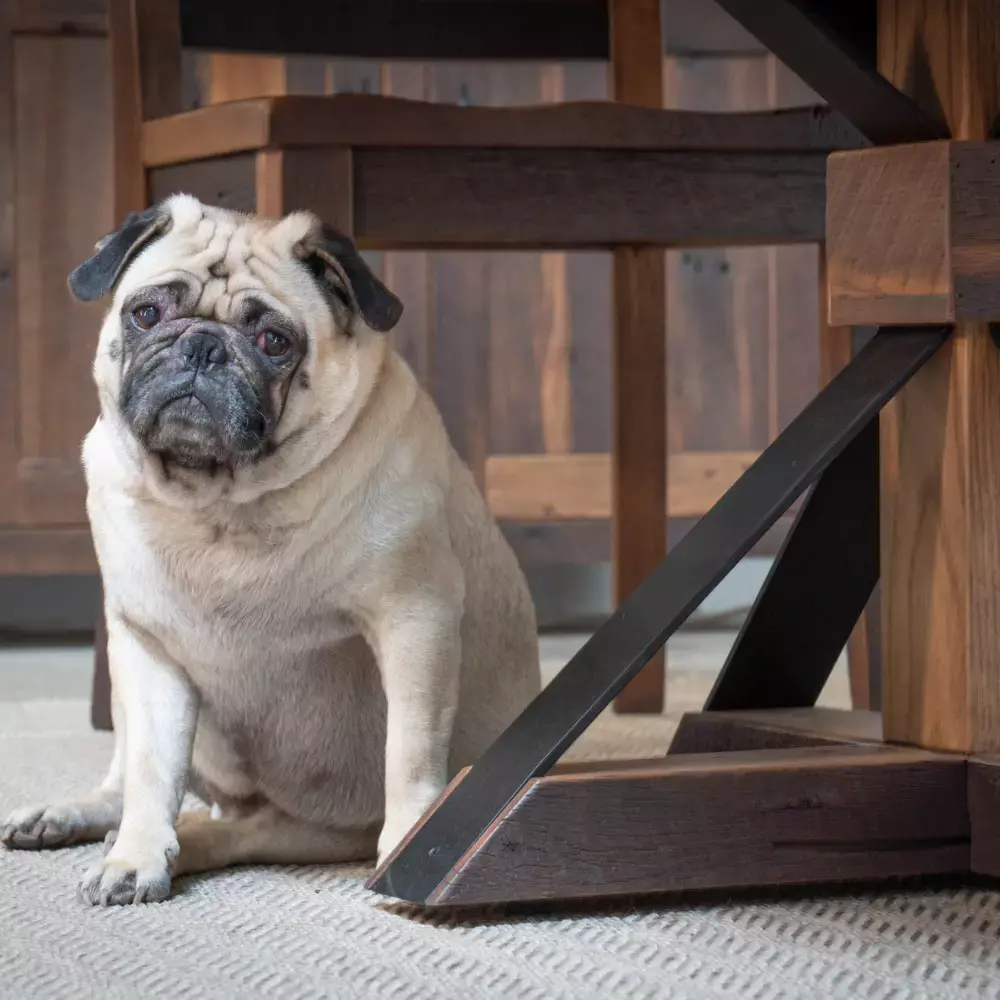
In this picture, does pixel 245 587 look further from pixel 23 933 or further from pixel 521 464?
pixel 521 464

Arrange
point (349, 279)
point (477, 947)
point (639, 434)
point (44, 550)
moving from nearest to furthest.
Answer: point (477, 947), point (349, 279), point (639, 434), point (44, 550)

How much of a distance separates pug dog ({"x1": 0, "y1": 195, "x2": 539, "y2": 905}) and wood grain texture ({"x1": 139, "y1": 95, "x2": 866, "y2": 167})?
275 mm

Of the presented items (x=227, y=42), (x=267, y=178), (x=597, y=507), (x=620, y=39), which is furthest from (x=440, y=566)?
(x=597, y=507)

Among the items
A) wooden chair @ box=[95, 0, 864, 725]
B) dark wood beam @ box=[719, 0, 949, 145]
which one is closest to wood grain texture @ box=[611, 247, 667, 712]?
wooden chair @ box=[95, 0, 864, 725]

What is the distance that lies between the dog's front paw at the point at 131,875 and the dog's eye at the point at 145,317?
1.25 ft

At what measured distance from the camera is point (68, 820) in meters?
1.40

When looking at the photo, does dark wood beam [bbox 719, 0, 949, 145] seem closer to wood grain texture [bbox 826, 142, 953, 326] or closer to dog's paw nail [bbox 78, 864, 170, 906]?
wood grain texture [bbox 826, 142, 953, 326]

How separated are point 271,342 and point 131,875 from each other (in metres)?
0.40

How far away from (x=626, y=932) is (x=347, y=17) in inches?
56.6

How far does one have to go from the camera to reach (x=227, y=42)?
2.06 meters

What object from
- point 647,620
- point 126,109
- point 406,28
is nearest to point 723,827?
point 647,620

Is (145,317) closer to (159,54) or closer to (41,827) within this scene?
(41,827)

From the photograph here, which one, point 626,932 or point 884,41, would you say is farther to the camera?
point 884,41

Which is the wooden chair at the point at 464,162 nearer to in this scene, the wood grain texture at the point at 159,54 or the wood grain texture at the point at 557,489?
the wood grain texture at the point at 159,54
